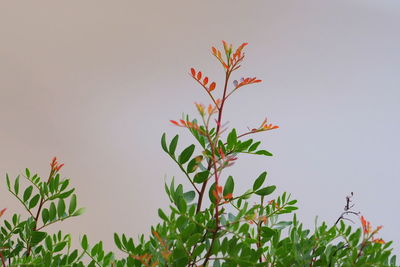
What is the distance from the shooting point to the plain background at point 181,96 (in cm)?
187

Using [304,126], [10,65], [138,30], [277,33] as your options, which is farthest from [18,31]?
[304,126]

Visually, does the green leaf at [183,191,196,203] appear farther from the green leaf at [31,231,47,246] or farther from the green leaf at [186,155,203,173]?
the green leaf at [31,231,47,246]

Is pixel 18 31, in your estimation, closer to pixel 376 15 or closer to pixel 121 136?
pixel 121 136

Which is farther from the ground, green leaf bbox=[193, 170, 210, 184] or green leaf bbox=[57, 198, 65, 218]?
green leaf bbox=[57, 198, 65, 218]

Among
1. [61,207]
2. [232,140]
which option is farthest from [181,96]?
[232,140]

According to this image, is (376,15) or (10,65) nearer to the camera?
(10,65)

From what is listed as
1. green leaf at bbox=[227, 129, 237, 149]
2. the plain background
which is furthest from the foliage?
the plain background

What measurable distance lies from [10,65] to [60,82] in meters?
0.18

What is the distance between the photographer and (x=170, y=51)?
193 cm

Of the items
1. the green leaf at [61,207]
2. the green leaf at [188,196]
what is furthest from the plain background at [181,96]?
the green leaf at [188,196]

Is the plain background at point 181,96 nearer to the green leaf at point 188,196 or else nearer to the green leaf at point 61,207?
the green leaf at point 61,207

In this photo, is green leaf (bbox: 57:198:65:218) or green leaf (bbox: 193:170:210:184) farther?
green leaf (bbox: 57:198:65:218)

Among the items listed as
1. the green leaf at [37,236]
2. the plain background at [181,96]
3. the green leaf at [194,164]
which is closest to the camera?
the green leaf at [194,164]

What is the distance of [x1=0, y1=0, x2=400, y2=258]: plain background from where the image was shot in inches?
73.6
